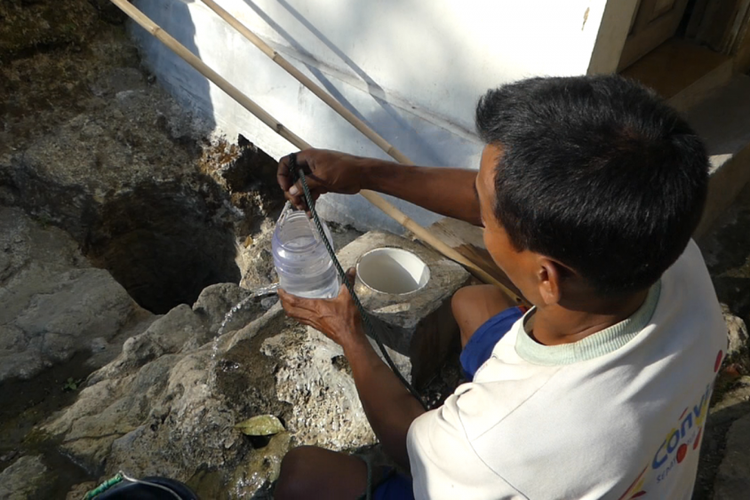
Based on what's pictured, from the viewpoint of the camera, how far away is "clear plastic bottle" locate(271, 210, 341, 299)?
2547 millimetres

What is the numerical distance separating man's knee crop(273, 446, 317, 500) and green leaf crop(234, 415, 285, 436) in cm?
40

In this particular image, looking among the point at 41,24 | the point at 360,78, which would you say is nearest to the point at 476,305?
the point at 360,78

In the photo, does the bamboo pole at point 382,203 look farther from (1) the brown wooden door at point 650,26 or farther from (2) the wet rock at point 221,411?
(1) the brown wooden door at point 650,26

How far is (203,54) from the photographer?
416cm

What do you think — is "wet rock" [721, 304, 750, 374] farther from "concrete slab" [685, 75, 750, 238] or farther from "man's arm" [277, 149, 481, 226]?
"man's arm" [277, 149, 481, 226]

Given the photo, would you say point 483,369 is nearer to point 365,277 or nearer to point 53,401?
point 365,277

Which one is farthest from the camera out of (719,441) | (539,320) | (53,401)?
(53,401)

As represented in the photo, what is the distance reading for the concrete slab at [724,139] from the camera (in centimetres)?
302

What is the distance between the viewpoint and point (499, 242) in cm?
124

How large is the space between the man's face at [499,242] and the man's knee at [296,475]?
3.09ft

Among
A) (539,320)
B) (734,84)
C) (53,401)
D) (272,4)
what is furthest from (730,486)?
(272,4)

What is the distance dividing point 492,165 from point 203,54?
350 centimetres

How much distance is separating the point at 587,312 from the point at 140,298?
4.18 m

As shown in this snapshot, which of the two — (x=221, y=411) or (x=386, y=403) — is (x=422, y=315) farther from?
(x=221, y=411)
